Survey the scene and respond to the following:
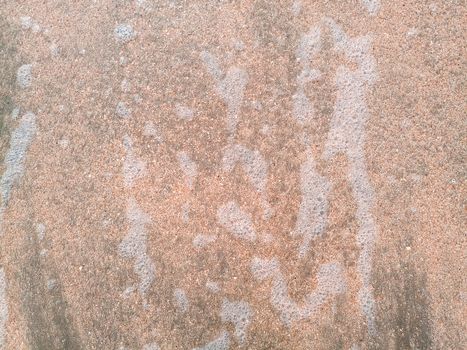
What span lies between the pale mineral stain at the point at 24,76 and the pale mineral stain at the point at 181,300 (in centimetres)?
115

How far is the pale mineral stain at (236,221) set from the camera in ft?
5.50

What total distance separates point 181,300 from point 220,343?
25cm

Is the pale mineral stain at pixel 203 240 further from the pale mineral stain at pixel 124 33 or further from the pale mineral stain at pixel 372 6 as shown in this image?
the pale mineral stain at pixel 372 6

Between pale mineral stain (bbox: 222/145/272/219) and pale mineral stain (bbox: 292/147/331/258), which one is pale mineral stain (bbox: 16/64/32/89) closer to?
pale mineral stain (bbox: 222/145/272/219)

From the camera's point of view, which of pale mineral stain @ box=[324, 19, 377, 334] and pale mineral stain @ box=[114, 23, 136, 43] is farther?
pale mineral stain @ box=[114, 23, 136, 43]

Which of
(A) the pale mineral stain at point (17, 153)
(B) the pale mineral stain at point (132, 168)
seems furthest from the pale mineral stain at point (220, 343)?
(A) the pale mineral stain at point (17, 153)

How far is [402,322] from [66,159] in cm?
160

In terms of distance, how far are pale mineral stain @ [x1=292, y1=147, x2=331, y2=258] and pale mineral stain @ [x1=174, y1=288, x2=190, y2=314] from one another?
53 centimetres

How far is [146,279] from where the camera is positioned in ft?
5.53

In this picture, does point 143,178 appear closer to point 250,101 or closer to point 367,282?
point 250,101

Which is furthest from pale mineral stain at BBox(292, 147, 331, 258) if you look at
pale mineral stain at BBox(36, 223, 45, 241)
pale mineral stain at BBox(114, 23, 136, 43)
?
pale mineral stain at BBox(36, 223, 45, 241)

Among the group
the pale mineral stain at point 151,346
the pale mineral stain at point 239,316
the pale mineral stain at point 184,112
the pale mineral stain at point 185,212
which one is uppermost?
the pale mineral stain at point 184,112

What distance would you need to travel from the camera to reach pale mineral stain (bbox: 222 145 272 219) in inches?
66.1

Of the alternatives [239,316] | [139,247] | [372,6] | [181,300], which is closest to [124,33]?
[139,247]
